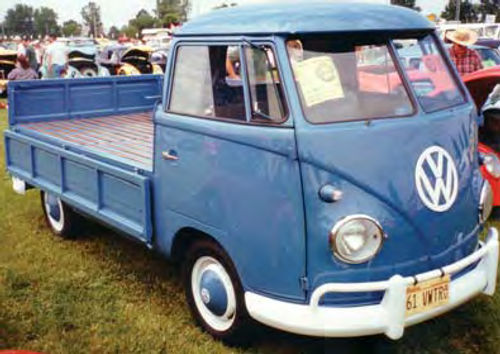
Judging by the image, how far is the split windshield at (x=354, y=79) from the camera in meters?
3.27

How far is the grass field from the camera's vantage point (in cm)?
382

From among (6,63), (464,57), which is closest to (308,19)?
(464,57)

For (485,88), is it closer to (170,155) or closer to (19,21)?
(170,155)

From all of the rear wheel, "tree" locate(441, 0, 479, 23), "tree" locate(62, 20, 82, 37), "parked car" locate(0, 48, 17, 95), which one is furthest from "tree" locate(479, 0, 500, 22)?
"tree" locate(62, 20, 82, 37)

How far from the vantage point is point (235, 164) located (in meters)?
3.40

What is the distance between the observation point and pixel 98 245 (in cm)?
571

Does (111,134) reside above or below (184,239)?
above

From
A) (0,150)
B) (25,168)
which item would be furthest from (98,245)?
(0,150)

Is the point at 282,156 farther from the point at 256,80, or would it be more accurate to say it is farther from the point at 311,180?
the point at 256,80

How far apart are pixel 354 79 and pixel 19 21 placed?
120 metres

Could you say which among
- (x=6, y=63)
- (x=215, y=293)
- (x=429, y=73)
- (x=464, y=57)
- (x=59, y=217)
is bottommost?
(x=59, y=217)

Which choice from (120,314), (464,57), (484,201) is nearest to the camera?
(484,201)

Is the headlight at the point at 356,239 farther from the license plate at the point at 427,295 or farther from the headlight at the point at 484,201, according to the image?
the headlight at the point at 484,201

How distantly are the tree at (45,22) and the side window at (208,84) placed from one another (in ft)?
374
